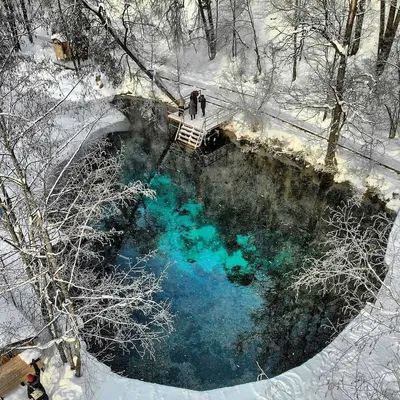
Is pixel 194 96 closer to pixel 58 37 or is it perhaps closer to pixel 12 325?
pixel 58 37

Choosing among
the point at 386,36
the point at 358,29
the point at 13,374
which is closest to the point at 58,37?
the point at 358,29

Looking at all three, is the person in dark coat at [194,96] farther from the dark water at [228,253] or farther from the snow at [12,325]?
the snow at [12,325]

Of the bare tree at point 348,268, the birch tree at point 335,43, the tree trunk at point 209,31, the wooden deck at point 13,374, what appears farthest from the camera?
the tree trunk at point 209,31

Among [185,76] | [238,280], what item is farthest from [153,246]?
[185,76]

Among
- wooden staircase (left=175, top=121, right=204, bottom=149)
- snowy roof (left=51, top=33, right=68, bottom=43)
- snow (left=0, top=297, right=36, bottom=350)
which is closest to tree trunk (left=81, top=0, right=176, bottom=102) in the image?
wooden staircase (left=175, top=121, right=204, bottom=149)

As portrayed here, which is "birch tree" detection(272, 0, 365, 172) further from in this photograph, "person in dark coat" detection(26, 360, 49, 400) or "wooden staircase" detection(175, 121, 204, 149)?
"person in dark coat" detection(26, 360, 49, 400)

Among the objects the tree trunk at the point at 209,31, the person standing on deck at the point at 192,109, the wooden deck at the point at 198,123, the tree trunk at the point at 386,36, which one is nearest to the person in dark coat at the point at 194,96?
the person standing on deck at the point at 192,109
